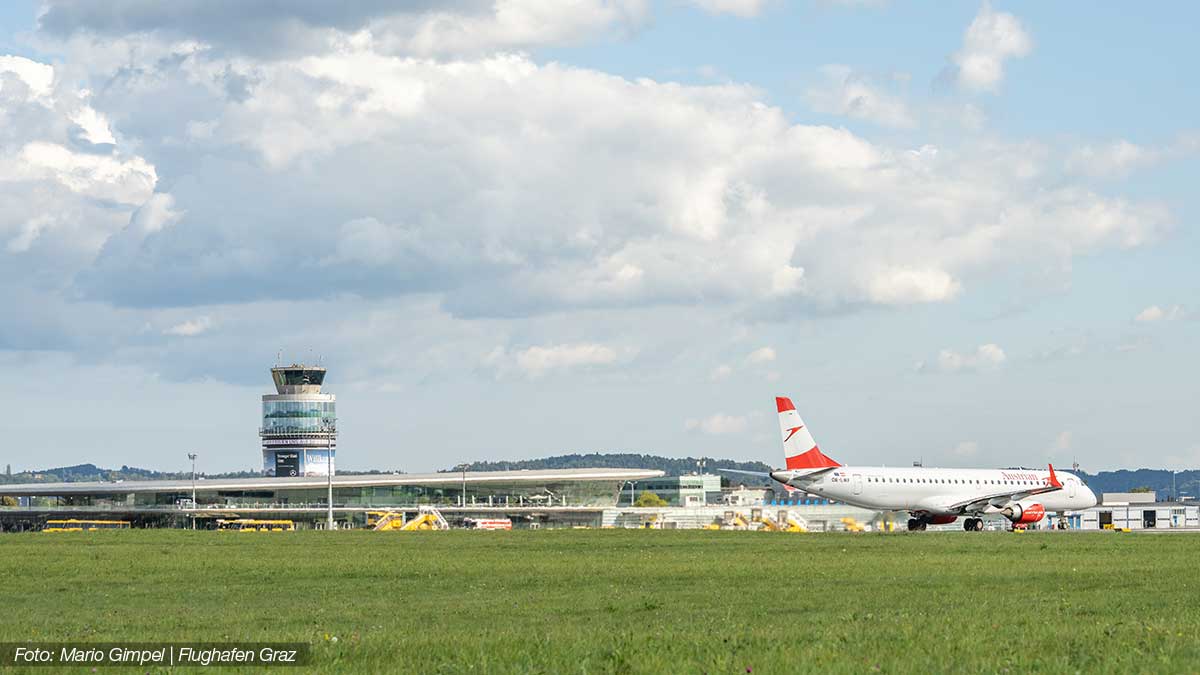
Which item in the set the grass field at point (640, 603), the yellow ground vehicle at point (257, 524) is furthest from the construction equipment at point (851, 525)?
the yellow ground vehicle at point (257, 524)

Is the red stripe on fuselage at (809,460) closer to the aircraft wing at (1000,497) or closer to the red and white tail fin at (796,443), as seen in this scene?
the red and white tail fin at (796,443)

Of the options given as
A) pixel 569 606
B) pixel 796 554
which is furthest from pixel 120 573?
pixel 796 554

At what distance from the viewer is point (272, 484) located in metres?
172

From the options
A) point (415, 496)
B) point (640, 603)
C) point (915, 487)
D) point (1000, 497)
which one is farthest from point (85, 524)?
point (640, 603)

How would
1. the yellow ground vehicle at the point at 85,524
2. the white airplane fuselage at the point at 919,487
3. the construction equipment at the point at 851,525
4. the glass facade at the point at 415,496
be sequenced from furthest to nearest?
the glass facade at the point at 415,496 < the yellow ground vehicle at the point at 85,524 < the construction equipment at the point at 851,525 < the white airplane fuselage at the point at 919,487

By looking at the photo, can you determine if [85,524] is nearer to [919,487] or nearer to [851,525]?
[851,525]

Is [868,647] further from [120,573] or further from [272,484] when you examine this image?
[272,484]

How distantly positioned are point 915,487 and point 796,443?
8.54 m

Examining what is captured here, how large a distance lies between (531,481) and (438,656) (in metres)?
156

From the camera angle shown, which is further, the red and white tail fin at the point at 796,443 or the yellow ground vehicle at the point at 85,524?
the yellow ground vehicle at the point at 85,524

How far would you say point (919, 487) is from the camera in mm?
91250

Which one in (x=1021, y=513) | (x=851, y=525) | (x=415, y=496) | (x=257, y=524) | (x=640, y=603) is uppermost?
(x=640, y=603)

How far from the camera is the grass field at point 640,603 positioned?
1606cm

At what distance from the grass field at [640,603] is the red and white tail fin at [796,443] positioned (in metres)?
26.8
